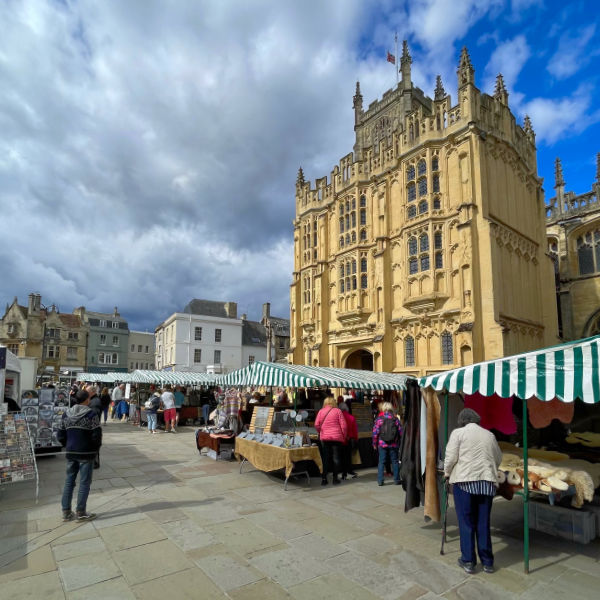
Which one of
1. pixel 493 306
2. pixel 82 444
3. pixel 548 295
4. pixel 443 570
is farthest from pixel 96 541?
pixel 548 295

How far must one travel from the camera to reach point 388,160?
23938mm

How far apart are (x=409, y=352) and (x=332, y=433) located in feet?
45.1

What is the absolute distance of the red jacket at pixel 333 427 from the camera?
8.49 meters

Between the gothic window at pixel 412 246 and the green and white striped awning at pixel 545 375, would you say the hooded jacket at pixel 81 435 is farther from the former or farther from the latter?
the gothic window at pixel 412 246

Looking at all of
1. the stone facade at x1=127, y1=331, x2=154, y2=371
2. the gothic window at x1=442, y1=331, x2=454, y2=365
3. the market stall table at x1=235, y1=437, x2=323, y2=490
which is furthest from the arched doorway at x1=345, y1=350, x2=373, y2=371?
the stone facade at x1=127, y1=331, x2=154, y2=371

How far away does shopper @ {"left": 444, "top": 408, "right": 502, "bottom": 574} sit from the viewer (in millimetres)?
4469

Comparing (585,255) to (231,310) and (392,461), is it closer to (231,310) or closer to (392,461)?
(392,461)

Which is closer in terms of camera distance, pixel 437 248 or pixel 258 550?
pixel 258 550

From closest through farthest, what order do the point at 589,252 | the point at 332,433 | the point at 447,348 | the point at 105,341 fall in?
the point at 332,433, the point at 447,348, the point at 589,252, the point at 105,341

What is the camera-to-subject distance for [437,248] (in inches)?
807

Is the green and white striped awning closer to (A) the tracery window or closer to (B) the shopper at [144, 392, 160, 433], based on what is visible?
(B) the shopper at [144, 392, 160, 433]

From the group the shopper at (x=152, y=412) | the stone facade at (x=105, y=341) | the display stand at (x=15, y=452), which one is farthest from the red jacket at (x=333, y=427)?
the stone facade at (x=105, y=341)

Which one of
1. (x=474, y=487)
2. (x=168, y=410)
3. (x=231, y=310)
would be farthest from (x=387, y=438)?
(x=231, y=310)

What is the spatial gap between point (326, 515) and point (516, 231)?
2015cm
